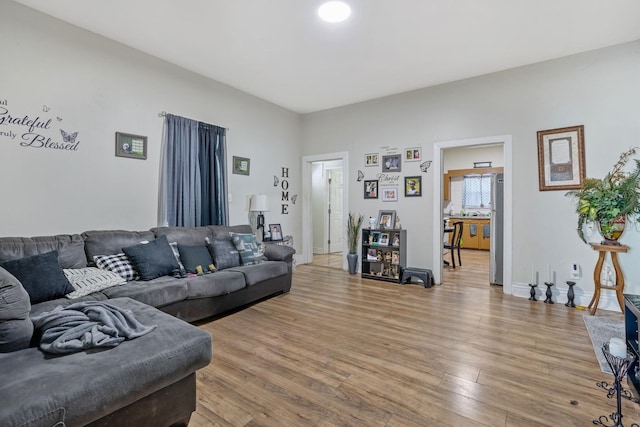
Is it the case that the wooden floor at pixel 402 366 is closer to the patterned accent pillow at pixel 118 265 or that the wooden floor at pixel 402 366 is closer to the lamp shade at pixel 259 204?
the patterned accent pillow at pixel 118 265

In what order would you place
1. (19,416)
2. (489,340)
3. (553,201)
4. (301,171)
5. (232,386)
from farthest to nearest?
(301,171) < (553,201) < (489,340) < (232,386) < (19,416)

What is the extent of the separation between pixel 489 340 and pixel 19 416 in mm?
2967

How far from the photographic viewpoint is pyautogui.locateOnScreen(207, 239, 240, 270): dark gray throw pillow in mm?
3615

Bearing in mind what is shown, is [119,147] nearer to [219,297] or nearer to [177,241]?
[177,241]

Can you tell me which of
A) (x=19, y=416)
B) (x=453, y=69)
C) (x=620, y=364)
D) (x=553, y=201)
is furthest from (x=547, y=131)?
(x=19, y=416)

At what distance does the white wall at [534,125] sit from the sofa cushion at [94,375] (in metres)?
3.88

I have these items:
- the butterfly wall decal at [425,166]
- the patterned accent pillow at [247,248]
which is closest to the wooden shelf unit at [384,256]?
the butterfly wall decal at [425,166]

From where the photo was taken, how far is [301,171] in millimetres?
6055

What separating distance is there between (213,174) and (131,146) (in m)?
1.06

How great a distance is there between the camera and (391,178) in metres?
4.98

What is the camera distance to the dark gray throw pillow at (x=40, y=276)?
7.27 ft

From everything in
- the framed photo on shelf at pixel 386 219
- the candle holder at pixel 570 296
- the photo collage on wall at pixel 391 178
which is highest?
the photo collage on wall at pixel 391 178

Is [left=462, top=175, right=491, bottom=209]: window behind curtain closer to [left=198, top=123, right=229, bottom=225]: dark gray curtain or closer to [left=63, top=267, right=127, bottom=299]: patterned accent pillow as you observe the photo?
[left=198, top=123, right=229, bottom=225]: dark gray curtain

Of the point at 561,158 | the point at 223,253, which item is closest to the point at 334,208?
the point at 223,253
